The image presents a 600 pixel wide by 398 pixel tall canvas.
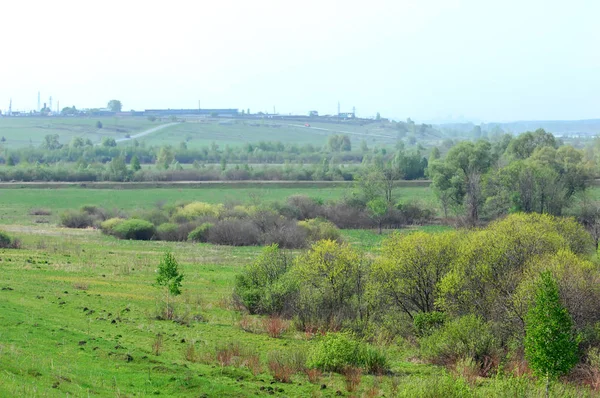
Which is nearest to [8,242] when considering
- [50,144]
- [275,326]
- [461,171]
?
[275,326]

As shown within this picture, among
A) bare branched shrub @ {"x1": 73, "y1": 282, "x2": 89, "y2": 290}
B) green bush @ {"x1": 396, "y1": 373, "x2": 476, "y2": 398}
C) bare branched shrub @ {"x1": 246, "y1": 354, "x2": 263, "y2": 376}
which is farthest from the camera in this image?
bare branched shrub @ {"x1": 73, "y1": 282, "x2": 89, "y2": 290}

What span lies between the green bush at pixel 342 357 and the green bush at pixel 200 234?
1697 inches

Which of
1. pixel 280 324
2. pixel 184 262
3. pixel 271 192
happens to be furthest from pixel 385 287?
pixel 271 192

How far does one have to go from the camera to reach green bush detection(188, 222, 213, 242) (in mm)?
67500

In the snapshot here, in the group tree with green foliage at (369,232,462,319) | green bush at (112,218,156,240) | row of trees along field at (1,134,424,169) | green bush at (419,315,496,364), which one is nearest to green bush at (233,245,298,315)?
tree with green foliage at (369,232,462,319)

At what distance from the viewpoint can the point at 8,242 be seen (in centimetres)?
5403

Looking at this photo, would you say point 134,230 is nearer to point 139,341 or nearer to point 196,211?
point 196,211

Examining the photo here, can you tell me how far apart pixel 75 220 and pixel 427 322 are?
5523 centimetres

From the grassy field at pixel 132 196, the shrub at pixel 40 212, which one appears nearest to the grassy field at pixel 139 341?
the shrub at pixel 40 212

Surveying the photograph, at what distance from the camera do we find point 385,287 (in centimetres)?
3164

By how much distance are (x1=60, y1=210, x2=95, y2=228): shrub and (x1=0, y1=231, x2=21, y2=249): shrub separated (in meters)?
20.9

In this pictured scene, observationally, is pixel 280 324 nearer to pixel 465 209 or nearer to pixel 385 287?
pixel 385 287

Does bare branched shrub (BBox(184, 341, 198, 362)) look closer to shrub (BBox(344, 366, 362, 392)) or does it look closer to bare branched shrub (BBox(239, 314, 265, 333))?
shrub (BBox(344, 366, 362, 392))

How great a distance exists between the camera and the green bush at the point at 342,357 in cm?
2456
